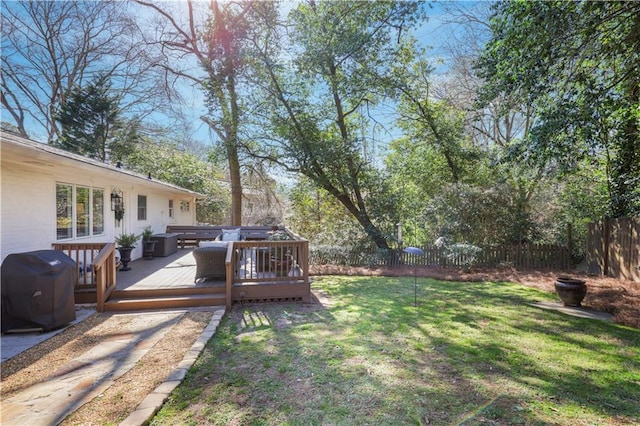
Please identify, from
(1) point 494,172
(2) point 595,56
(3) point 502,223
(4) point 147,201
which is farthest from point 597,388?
(4) point 147,201

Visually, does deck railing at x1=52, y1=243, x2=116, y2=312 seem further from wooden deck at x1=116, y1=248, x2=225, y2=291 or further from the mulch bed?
the mulch bed

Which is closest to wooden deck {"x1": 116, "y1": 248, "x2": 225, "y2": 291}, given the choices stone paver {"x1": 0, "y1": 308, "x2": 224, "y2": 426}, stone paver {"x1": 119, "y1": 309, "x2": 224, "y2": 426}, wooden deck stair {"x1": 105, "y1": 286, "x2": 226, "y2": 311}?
wooden deck stair {"x1": 105, "y1": 286, "x2": 226, "y2": 311}

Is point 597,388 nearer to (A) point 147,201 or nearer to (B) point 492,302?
(B) point 492,302

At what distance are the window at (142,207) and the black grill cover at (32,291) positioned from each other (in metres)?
6.09

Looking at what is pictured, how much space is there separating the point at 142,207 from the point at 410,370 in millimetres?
10325

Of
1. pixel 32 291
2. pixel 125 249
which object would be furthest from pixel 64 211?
pixel 32 291

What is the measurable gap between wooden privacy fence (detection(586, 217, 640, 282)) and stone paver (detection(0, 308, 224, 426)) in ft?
34.1

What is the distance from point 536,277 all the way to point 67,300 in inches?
452

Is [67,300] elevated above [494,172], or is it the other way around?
[494,172]

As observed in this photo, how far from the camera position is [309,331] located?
4.75 metres

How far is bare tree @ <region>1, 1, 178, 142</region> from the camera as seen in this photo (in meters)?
16.3

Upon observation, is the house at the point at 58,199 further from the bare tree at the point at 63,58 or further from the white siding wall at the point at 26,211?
the bare tree at the point at 63,58

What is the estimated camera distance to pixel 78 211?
7031 mm

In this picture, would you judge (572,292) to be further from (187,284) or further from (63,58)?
(63,58)
